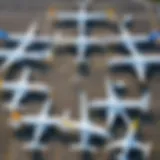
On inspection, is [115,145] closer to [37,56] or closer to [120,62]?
[120,62]

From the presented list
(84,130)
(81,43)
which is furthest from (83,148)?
(81,43)

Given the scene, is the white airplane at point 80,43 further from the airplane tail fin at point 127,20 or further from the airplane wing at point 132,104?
the airplane wing at point 132,104

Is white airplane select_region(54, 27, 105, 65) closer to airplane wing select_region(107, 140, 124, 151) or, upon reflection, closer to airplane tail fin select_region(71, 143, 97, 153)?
airplane tail fin select_region(71, 143, 97, 153)

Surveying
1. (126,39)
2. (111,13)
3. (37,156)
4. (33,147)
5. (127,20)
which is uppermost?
(111,13)

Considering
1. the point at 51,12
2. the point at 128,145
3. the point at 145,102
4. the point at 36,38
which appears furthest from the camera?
the point at 51,12

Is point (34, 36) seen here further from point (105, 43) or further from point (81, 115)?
point (81, 115)

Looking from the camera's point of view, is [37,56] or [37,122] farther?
[37,56]

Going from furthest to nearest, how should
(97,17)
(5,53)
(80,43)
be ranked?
(97,17), (80,43), (5,53)

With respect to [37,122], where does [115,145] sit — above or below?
below

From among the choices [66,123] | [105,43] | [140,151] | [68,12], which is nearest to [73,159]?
[66,123]
